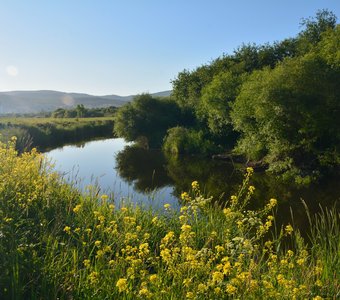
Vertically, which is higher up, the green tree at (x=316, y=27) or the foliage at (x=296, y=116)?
the green tree at (x=316, y=27)

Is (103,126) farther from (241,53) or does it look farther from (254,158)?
(254,158)

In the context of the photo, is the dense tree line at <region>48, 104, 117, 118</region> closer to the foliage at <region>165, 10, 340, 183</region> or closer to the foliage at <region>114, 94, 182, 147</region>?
the foliage at <region>114, 94, 182, 147</region>

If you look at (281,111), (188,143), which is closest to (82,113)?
(188,143)

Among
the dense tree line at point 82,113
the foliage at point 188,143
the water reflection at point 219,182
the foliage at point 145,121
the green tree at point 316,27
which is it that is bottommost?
the water reflection at point 219,182

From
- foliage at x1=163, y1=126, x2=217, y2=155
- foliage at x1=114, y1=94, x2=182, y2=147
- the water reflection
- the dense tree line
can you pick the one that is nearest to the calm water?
the water reflection

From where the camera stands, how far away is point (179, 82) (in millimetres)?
41531

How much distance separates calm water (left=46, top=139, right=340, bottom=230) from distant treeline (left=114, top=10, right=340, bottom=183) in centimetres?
175

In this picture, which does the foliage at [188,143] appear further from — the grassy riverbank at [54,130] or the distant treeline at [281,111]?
the grassy riverbank at [54,130]

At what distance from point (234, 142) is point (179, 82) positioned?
41.9ft

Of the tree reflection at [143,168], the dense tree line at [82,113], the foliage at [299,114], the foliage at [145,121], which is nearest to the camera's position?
the foliage at [299,114]

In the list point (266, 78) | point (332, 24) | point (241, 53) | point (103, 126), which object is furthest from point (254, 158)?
point (103, 126)

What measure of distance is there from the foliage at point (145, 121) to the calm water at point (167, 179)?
238cm

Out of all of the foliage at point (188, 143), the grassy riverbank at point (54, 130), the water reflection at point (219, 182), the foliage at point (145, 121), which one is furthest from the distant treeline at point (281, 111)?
the grassy riverbank at point (54, 130)

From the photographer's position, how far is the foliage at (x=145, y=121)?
39438mm
